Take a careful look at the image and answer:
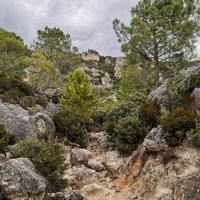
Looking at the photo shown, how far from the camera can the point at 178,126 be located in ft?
32.2

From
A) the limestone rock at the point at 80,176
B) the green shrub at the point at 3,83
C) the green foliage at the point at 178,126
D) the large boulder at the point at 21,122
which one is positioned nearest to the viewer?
the green foliage at the point at 178,126

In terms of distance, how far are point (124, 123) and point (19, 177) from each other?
6.06 metres

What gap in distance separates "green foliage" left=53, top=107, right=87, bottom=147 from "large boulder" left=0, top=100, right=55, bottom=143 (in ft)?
2.49

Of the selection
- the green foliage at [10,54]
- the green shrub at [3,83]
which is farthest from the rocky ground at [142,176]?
the green foliage at [10,54]

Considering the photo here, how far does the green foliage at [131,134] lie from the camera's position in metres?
12.1

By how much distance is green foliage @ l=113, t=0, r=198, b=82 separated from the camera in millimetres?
21266

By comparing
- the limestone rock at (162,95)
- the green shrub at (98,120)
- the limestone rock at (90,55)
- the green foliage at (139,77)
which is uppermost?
the limestone rock at (90,55)

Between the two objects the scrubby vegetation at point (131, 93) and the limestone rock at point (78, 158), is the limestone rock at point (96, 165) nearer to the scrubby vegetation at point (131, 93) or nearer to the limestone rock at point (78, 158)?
the limestone rock at point (78, 158)

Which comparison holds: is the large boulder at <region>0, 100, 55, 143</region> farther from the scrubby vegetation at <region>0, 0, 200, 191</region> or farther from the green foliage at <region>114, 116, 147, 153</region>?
the green foliage at <region>114, 116, 147, 153</region>

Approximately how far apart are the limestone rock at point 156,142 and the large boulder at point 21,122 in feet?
20.4

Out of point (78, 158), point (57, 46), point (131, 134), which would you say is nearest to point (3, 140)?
point (78, 158)

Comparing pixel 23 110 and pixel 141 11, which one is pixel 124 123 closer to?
pixel 23 110

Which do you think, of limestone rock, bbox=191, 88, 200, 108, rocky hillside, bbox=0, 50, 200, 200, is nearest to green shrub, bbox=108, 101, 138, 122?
rocky hillside, bbox=0, 50, 200, 200

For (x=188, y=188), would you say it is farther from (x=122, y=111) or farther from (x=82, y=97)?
(x=82, y=97)
